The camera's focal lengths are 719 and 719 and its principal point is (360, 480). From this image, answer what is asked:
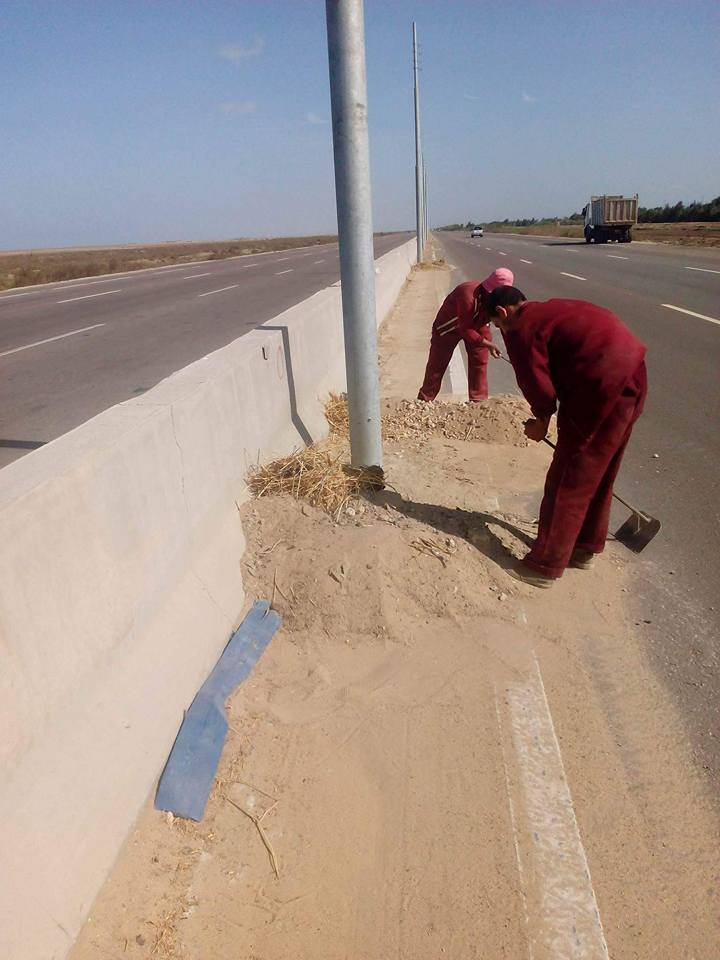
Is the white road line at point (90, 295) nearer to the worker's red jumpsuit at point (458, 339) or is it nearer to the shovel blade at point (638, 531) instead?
the worker's red jumpsuit at point (458, 339)

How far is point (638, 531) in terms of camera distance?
4.18 m

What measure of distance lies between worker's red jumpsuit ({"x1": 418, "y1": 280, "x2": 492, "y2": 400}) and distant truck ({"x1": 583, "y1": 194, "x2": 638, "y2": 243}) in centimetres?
4337

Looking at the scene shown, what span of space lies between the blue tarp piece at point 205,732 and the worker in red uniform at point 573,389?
155 cm

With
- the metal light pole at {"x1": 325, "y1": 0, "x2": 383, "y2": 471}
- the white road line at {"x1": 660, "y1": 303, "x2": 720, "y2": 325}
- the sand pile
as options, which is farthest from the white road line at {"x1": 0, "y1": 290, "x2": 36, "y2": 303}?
the metal light pole at {"x1": 325, "y1": 0, "x2": 383, "y2": 471}

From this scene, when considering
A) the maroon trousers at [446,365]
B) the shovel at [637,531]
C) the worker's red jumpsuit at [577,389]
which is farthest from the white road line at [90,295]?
the worker's red jumpsuit at [577,389]

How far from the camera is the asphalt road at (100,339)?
7449mm

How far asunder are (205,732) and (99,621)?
67 centimetres

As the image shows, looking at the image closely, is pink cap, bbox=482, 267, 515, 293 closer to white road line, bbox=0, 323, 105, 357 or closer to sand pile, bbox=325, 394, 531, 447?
sand pile, bbox=325, 394, 531, 447

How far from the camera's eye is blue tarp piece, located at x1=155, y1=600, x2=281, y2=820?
2.45 meters

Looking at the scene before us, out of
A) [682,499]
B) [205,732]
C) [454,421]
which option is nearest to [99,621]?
[205,732]

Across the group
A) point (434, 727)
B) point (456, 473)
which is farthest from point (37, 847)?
point (456, 473)

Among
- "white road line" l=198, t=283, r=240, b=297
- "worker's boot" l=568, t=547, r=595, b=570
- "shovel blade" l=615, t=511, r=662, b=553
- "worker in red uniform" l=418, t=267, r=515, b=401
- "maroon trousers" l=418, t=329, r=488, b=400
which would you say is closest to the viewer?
"worker's boot" l=568, t=547, r=595, b=570

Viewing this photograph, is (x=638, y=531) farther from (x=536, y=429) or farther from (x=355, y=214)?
(x=355, y=214)

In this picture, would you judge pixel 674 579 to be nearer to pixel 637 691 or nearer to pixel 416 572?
pixel 637 691
